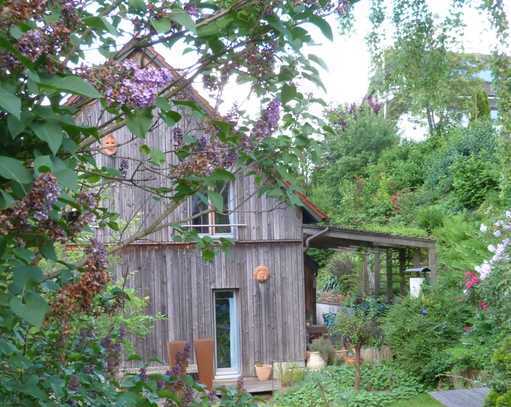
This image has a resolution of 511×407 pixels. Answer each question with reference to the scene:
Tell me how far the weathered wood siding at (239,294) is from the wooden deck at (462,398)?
6.34 metres

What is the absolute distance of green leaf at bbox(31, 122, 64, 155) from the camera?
46.9 inches

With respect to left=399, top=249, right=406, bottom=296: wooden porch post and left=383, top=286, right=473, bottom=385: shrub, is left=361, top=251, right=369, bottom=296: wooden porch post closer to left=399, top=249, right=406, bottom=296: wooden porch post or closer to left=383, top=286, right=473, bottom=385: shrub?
left=399, top=249, right=406, bottom=296: wooden porch post

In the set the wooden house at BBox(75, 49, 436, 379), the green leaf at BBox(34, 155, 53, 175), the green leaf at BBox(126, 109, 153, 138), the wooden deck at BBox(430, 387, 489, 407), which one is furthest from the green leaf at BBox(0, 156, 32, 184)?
the wooden house at BBox(75, 49, 436, 379)

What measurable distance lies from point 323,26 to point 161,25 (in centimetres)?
42

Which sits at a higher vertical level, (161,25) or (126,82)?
(161,25)

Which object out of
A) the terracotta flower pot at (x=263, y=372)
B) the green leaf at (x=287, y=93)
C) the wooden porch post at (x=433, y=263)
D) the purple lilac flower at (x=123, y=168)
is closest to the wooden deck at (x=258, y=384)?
the terracotta flower pot at (x=263, y=372)

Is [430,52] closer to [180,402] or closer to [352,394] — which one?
[180,402]

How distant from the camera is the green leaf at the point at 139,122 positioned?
1436 mm

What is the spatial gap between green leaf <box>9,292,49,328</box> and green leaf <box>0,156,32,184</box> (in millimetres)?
204

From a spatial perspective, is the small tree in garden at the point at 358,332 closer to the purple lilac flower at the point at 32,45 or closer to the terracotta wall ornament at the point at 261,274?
the terracotta wall ornament at the point at 261,274

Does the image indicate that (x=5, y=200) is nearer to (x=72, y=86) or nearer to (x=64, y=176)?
(x=64, y=176)

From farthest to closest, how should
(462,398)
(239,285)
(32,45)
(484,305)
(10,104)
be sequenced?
1. (239,285)
2. (484,305)
3. (462,398)
4. (32,45)
5. (10,104)

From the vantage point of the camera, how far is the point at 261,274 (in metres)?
13.0

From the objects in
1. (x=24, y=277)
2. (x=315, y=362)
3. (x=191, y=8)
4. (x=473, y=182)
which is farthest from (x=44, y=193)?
(x=473, y=182)
